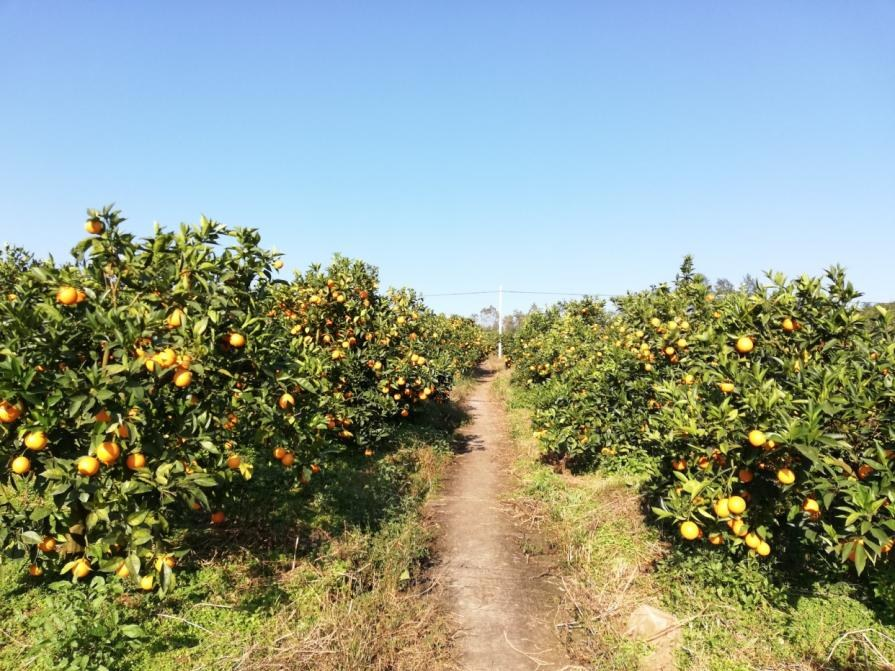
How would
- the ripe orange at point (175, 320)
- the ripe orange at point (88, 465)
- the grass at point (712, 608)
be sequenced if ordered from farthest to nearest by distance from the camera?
the grass at point (712, 608) → the ripe orange at point (175, 320) → the ripe orange at point (88, 465)

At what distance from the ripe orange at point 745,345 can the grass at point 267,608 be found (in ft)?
11.3

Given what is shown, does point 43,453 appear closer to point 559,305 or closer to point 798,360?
point 798,360

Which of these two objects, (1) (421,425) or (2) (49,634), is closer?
(2) (49,634)

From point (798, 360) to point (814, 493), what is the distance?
112cm

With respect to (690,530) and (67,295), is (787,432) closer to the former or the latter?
(690,530)

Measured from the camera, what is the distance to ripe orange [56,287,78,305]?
294cm

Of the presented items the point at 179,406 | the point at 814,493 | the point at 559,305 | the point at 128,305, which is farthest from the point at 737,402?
the point at 559,305

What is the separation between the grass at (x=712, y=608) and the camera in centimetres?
337

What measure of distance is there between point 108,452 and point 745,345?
4.71 meters

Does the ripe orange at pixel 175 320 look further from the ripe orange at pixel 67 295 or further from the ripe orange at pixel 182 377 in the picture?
the ripe orange at pixel 67 295

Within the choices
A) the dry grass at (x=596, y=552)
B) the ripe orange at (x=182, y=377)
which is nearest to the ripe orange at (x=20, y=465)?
the ripe orange at (x=182, y=377)

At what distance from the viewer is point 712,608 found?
12.7 ft

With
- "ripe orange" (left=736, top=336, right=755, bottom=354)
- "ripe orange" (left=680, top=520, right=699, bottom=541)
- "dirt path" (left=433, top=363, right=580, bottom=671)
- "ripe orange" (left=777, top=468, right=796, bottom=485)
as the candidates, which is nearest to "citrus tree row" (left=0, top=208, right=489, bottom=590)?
"dirt path" (left=433, top=363, right=580, bottom=671)

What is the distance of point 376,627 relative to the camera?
3.76 meters
